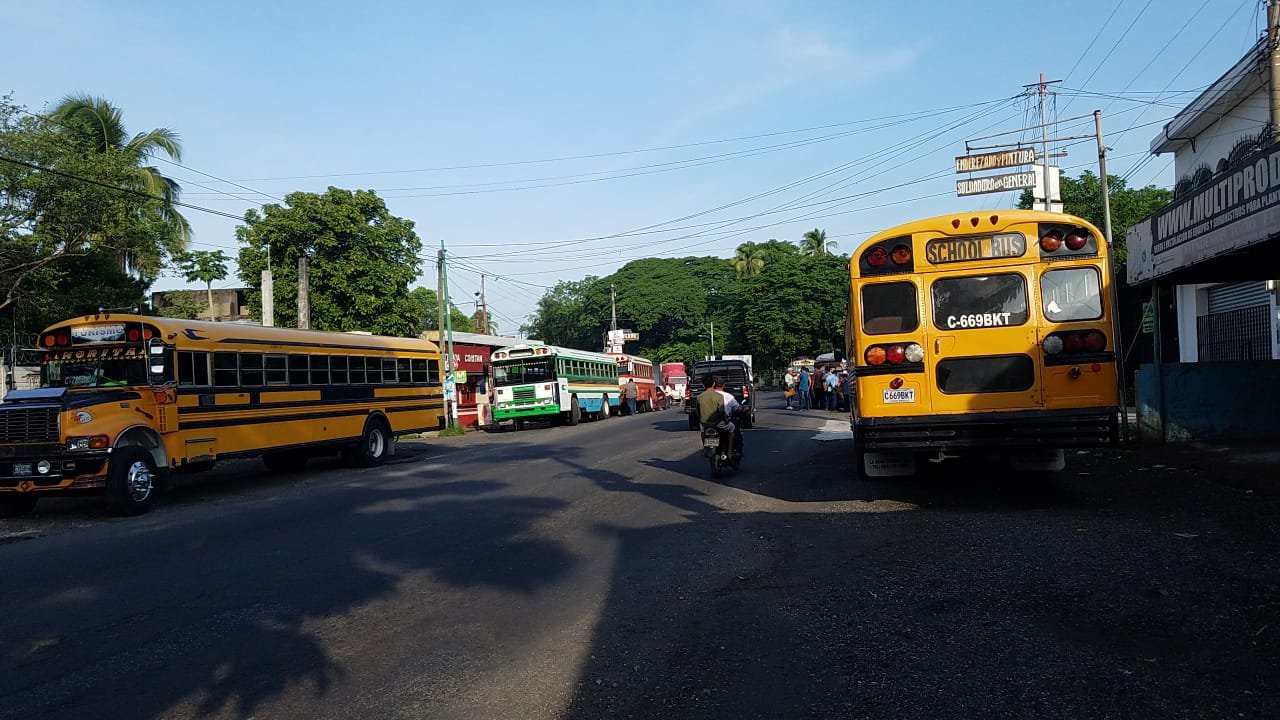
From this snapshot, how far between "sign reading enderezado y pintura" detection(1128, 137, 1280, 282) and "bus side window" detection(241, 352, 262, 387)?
1412cm

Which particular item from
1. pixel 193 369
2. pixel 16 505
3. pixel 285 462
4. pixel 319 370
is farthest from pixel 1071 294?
pixel 285 462

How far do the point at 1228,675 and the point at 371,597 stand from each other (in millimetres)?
5522

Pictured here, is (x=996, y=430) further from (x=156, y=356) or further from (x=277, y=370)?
(x=277, y=370)

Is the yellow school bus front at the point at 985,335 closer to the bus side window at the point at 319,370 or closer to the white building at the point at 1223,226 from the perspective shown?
the white building at the point at 1223,226

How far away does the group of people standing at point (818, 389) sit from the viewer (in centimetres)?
3522

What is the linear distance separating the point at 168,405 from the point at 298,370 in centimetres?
347

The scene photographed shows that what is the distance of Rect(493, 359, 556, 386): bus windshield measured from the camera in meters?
31.6

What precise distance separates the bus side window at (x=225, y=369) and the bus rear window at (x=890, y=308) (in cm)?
1026

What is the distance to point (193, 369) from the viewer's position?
13.7 m

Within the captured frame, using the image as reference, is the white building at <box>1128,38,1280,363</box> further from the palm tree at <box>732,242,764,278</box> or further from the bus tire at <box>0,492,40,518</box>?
the palm tree at <box>732,242,764,278</box>

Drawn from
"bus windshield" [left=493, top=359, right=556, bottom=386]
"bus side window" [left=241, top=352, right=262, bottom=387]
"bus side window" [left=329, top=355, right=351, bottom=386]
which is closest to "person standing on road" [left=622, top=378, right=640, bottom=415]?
"bus windshield" [left=493, top=359, right=556, bottom=386]

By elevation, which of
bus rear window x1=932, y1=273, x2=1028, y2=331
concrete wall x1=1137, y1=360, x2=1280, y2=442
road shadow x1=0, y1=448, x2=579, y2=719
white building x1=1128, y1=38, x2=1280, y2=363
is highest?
white building x1=1128, y1=38, x2=1280, y2=363

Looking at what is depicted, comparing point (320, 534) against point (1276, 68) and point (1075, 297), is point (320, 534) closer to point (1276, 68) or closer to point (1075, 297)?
point (1075, 297)

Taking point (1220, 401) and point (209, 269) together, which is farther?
point (209, 269)
